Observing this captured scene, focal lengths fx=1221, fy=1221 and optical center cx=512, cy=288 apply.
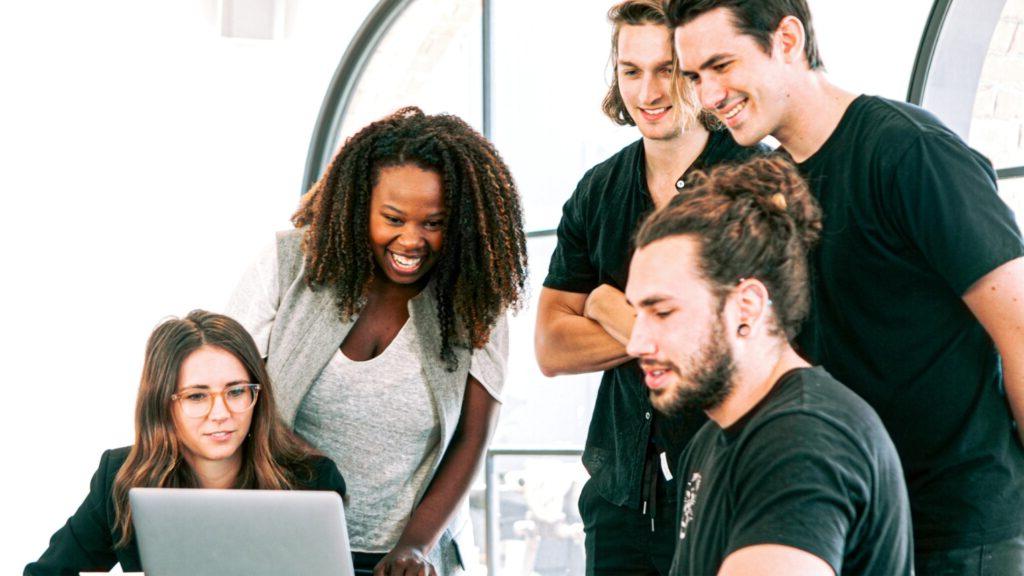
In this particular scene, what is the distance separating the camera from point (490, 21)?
15.3ft

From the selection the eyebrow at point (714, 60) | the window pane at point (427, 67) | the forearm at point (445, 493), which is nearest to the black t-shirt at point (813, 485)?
the eyebrow at point (714, 60)

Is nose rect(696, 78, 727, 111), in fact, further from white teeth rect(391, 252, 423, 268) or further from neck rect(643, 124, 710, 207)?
white teeth rect(391, 252, 423, 268)

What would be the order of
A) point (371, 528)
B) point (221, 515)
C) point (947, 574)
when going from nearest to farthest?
point (947, 574) < point (221, 515) < point (371, 528)

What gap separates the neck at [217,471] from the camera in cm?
229

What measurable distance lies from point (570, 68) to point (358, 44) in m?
0.86

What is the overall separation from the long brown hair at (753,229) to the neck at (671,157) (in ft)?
1.64

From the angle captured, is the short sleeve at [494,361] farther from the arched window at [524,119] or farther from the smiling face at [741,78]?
the arched window at [524,119]

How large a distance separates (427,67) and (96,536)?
128 inches

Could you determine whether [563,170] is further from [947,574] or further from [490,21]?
[947,574]

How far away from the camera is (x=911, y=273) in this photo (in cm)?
155

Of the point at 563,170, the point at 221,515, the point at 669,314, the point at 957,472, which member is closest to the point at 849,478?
the point at 669,314

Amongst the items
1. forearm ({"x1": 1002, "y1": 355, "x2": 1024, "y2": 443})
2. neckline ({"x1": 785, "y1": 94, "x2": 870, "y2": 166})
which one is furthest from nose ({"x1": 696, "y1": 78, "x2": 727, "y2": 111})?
forearm ({"x1": 1002, "y1": 355, "x2": 1024, "y2": 443})

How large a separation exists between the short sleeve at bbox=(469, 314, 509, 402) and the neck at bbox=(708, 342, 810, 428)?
3.15ft

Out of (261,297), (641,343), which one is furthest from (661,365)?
(261,297)
